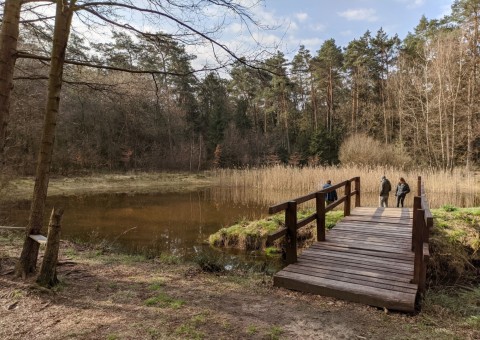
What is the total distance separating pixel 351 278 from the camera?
4523mm

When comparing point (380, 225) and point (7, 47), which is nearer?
point (7, 47)

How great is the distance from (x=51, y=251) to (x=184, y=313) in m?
1.72

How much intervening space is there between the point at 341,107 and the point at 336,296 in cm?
3508

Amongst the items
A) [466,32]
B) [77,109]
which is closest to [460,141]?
[466,32]

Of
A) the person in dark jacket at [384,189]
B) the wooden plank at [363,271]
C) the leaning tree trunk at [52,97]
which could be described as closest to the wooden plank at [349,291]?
the wooden plank at [363,271]

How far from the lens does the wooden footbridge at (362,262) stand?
4094 millimetres

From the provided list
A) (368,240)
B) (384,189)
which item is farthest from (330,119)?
(368,240)

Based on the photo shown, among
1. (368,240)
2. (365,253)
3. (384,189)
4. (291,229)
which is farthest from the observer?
(384,189)

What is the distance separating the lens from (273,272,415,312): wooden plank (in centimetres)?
382

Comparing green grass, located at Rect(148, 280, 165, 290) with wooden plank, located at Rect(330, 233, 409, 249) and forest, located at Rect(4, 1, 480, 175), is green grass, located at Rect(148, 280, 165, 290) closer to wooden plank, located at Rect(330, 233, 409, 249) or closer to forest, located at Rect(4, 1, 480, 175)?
wooden plank, located at Rect(330, 233, 409, 249)

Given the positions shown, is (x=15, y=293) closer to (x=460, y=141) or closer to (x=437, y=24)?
(x=460, y=141)

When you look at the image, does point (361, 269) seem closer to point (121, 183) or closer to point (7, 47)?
point (7, 47)

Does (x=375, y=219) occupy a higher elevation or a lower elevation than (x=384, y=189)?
→ lower

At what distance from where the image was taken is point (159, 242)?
9.36m
